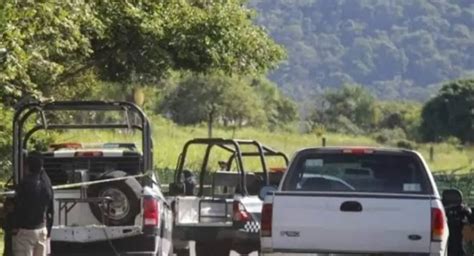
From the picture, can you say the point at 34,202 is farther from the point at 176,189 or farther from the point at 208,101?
the point at 208,101

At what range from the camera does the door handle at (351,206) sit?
1170cm

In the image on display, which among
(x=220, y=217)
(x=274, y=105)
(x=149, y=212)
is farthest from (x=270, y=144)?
(x=274, y=105)

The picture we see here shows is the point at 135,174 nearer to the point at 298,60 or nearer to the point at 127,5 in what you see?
the point at 127,5

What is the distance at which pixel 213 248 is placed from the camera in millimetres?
17000

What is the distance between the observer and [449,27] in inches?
6102

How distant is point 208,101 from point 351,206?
70.6m

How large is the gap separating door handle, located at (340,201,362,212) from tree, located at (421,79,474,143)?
66.3 m

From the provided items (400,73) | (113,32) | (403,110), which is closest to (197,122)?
(403,110)

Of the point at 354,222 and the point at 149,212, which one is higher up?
the point at 354,222

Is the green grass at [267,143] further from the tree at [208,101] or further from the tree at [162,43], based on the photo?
the tree at [162,43]

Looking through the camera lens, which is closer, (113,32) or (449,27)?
(113,32)

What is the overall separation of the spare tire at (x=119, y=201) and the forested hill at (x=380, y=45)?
13185 cm

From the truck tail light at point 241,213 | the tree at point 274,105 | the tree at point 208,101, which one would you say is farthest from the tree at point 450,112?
the truck tail light at point 241,213

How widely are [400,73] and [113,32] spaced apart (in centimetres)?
12899
